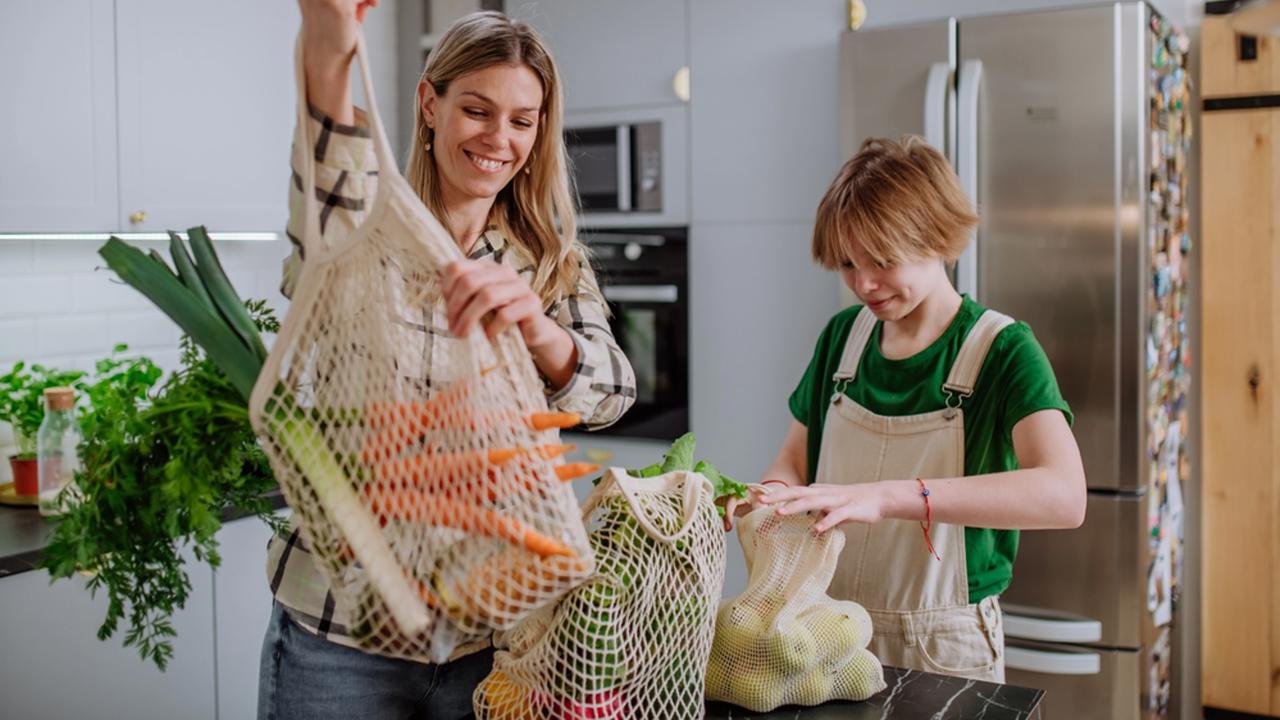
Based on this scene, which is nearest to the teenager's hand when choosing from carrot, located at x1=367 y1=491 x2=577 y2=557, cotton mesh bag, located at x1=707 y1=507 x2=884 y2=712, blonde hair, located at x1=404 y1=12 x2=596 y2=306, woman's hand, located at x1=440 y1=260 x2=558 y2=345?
woman's hand, located at x1=440 y1=260 x2=558 y2=345

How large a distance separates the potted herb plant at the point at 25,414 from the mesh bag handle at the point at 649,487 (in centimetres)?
175

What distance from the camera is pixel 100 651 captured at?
7.50ft

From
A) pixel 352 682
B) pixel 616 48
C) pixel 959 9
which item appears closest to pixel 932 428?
pixel 352 682

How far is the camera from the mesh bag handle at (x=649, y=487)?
1.05m

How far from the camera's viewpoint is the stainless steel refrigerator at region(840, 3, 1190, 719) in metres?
2.43

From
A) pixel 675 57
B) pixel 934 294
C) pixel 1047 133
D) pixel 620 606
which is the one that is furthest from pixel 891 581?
pixel 675 57

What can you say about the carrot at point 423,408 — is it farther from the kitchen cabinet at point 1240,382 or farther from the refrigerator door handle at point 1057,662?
the kitchen cabinet at point 1240,382

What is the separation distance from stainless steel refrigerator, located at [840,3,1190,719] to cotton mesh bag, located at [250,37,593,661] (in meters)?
1.84

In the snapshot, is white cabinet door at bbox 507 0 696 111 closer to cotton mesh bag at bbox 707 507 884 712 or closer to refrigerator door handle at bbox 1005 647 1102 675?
refrigerator door handle at bbox 1005 647 1102 675

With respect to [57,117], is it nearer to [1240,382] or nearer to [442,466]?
[442,466]

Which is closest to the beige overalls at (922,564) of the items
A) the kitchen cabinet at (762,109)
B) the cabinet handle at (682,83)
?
the kitchen cabinet at (762,109)

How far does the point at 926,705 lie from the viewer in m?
1.30

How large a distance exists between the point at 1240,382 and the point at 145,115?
2.65m

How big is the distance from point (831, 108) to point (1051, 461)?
1.54 meters
